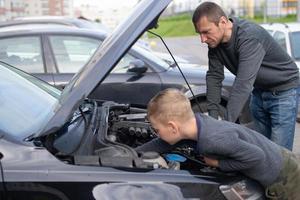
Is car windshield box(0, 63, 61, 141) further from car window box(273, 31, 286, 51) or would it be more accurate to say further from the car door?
car window box(273, 31, 286, 51)

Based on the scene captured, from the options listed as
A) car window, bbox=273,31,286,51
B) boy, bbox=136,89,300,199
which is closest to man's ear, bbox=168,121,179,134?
boy, bbox=136,89,300,199

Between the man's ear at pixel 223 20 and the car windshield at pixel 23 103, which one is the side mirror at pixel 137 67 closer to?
the car windshield at pixel 23 103

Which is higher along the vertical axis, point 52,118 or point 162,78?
point 52,118

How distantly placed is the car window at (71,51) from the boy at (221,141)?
3694mm

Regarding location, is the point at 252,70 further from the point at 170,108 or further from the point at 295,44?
the point at 295,44

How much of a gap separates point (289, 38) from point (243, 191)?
22.6 feet

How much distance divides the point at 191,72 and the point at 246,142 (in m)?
3.78

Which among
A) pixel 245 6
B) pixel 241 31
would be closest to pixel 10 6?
pixel 245 6

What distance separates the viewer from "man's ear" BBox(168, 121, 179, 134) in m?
2.77

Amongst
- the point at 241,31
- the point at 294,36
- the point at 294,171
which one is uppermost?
the point at 241,31

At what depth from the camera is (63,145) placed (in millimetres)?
2914

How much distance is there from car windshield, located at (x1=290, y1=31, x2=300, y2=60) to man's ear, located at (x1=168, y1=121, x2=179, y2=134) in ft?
21.3

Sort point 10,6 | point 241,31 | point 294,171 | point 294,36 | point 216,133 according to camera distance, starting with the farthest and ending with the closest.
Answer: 1. point 10,6
2. point 294,36
3. point 241,31
4. point 294,171
5. point 216,133

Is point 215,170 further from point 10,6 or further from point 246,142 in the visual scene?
point 10,6
